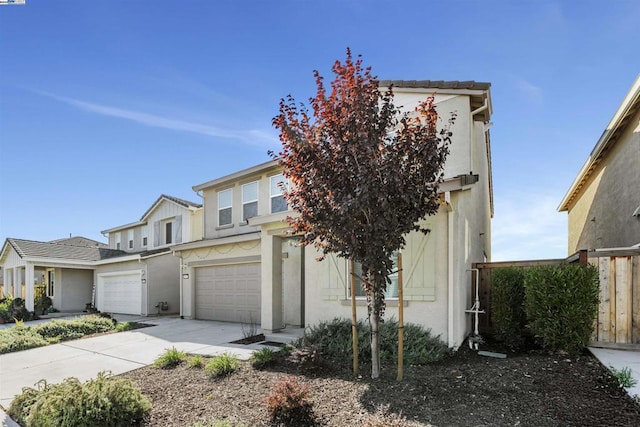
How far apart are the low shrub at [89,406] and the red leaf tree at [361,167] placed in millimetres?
3300

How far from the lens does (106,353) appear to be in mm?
8961

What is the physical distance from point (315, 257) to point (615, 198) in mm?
10288

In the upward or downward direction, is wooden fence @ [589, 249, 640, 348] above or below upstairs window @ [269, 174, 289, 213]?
below

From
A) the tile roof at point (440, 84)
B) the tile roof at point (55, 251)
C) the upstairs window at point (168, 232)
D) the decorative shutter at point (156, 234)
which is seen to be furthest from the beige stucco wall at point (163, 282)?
the tile roof at point (440, 84)

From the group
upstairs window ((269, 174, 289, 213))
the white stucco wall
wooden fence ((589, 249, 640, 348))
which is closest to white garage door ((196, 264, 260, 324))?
upstairs window ((269, 174, 289, 213))

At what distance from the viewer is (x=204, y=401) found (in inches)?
206

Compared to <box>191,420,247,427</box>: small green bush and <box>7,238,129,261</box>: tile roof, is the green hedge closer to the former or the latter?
<box>191,420,247,427</box>: small green bush

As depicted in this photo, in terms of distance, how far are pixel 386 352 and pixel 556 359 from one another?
9.21 feet

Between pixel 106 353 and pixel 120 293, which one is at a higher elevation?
pixel 106 353

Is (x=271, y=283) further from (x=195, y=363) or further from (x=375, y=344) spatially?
(x=375, y=344)

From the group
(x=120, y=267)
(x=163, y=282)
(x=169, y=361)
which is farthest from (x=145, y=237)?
(x=169, y=361)

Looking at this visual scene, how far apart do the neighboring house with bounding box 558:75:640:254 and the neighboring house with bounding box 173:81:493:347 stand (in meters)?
3.68

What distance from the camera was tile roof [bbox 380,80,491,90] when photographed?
8.91 m

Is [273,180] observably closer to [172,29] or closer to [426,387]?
[172,29]
